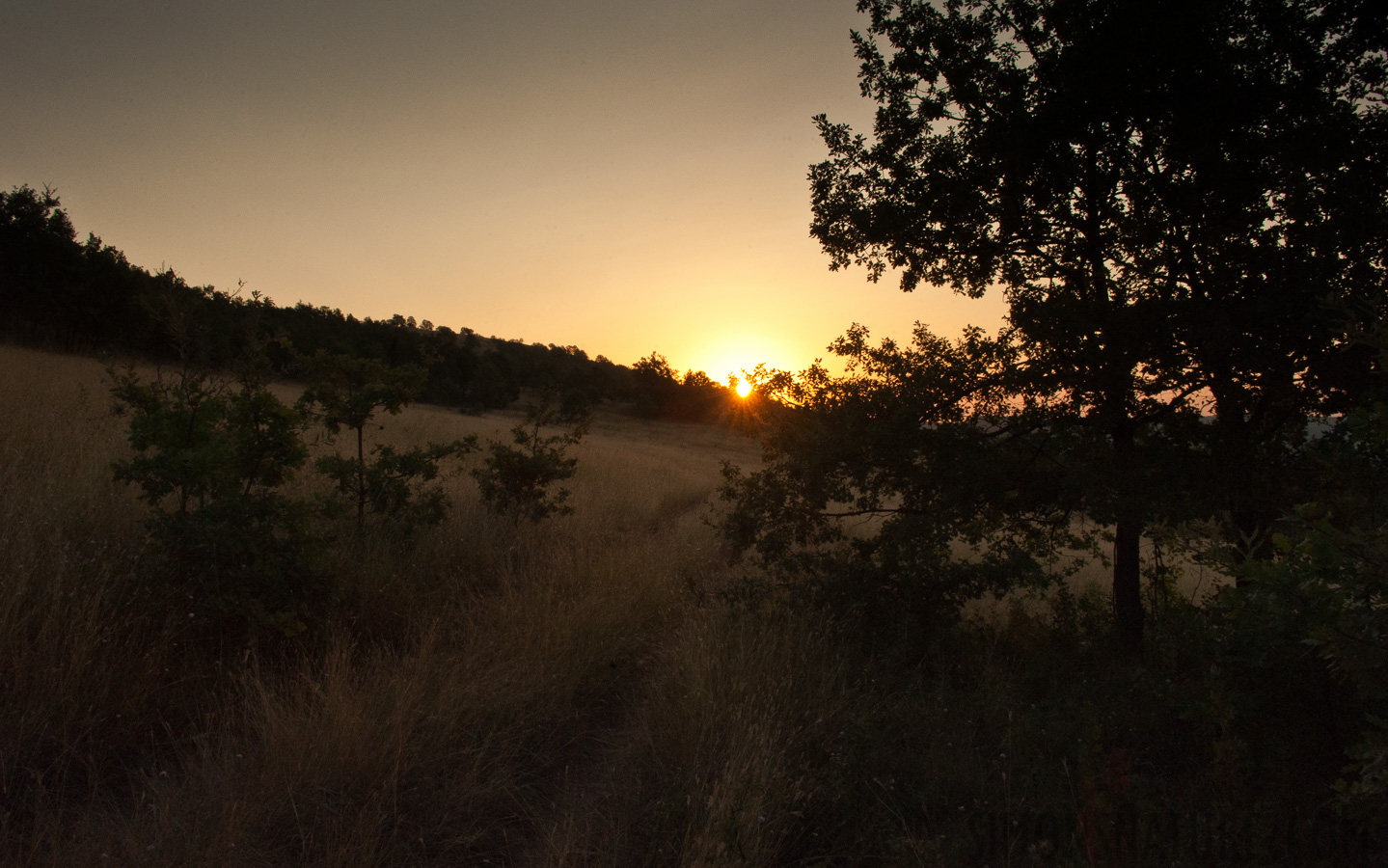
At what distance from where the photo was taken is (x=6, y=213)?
83.1ft

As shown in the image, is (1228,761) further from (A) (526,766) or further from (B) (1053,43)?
(B) (1053,43)

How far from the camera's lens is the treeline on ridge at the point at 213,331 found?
477 cm

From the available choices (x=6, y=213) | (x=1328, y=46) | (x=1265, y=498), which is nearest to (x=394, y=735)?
(x=1265, y=498)

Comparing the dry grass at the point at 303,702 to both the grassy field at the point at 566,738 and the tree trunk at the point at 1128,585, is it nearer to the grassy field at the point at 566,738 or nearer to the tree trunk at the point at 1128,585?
the grassy field at the point at 566,738

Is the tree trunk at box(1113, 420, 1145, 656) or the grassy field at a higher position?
the tree trunk at box(1113, 420, 1145, 656)

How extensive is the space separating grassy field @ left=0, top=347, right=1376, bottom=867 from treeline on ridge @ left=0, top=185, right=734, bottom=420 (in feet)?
5.56

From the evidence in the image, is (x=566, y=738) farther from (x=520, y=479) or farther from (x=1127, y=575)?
(x=1127, y=575)

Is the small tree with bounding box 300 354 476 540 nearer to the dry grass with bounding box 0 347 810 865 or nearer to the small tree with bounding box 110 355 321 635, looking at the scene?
the dry grass with bounding box 0 347 810 865

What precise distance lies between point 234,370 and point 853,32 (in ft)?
21.3

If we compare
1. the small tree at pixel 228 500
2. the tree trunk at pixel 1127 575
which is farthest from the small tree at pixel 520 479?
the tree trunk at pixel 1127 575

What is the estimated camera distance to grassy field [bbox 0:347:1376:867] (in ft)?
9.62

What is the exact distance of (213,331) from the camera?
486cm

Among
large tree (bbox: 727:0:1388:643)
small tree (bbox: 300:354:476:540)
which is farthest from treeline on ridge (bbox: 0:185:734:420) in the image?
large tree (bbox: 727:0:1388:643)

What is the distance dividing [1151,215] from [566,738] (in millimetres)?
6498
